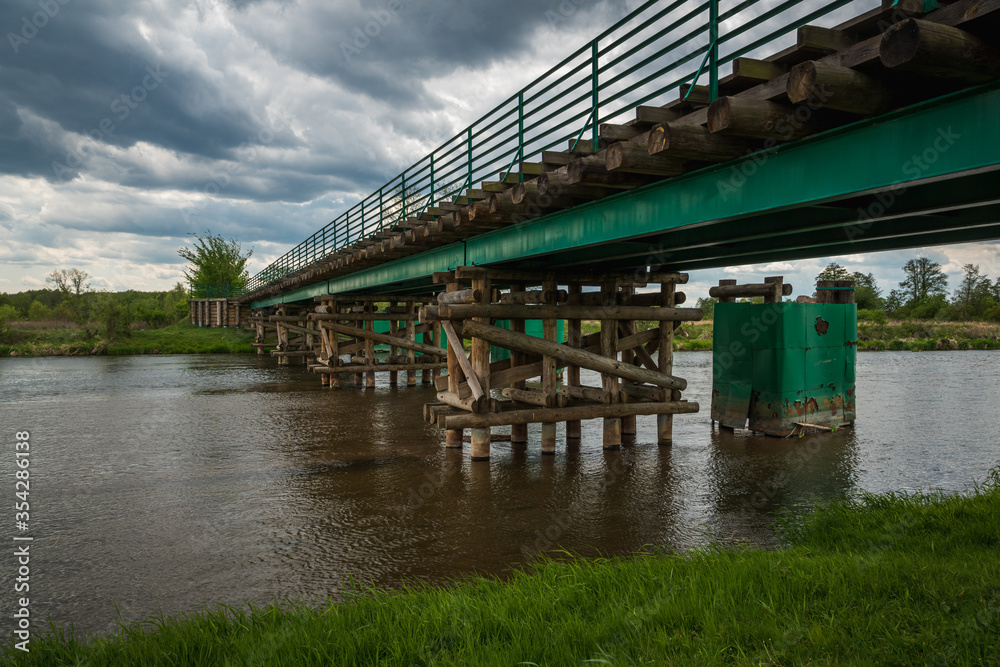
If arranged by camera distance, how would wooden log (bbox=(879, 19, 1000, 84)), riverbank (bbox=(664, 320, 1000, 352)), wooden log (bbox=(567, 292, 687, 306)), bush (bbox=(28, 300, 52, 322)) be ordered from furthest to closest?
bush (bbox=(28, 300, 52, 322)), riverbank (bbox=(664, 320, 1000, 352)), wooden log (bbox=(567, 292, 687, 306)), wooden log (bbox=(879, 19, 1000, 84))

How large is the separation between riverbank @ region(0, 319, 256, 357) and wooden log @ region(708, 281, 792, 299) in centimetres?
3369

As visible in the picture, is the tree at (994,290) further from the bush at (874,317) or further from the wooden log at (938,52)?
the wooden log at (938,52)

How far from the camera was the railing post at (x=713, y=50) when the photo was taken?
4900 millimetres

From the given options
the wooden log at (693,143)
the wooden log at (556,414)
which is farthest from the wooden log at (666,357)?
the wooden log at (693,143)

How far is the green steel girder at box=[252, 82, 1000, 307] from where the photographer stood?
12.3ft

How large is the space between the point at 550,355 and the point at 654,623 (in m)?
6.17

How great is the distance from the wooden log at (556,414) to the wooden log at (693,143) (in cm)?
514

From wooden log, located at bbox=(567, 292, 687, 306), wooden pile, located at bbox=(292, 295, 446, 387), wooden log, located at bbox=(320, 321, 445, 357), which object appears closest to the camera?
wooden log, located at bbox=(567, 292, 687, 306)

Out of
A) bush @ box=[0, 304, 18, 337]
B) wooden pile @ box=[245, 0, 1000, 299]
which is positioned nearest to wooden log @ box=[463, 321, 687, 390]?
wooden pile @ box=[245, 0, 1000, 299]

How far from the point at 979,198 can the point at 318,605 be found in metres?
5.90

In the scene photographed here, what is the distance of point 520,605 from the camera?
3.67 meters

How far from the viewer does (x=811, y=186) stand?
464 cm

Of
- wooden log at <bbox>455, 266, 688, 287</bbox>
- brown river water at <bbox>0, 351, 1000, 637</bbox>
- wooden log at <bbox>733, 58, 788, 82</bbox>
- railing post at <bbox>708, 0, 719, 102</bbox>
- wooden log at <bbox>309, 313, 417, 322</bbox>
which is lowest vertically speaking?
brown river water at <bbox>0, 351, 1000, 637</bbox>

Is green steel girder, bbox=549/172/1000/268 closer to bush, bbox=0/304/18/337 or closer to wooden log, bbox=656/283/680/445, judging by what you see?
wooden log, bbox=656/283/680/445
